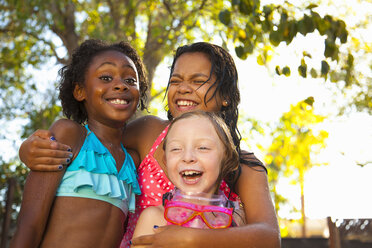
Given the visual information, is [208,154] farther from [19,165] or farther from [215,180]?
[19,165]

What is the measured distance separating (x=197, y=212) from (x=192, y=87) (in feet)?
2.88

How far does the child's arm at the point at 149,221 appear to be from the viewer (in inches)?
83.5

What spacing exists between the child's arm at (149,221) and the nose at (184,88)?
2.62ft

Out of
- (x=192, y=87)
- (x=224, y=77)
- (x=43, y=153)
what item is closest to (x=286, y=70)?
(x=224, y=77)

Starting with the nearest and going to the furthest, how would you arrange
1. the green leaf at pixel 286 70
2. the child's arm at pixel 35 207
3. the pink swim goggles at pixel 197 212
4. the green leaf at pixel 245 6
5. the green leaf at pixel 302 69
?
the pink swim goggles at pixel 197 212, the child's arm at pixel 35 207, the green leaf at pixel 245 6, the green leaf at pixel 302 69, the green leaf at pixel 286 70

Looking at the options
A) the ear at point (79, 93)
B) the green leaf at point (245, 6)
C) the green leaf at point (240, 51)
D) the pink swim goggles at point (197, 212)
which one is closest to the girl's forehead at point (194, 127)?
the pink swim goggles at point (197, 212)

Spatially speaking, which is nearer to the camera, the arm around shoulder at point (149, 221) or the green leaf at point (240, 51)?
the arm around shoulder at point (149, 221)

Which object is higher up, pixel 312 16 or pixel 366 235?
pixel 312 16

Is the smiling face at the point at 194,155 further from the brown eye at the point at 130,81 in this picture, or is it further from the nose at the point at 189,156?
the brown eye at the point at 130,81

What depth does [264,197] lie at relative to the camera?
2324 millimetres

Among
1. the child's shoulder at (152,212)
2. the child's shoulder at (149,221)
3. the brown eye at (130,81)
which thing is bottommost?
the child's shoulder at (149,221)

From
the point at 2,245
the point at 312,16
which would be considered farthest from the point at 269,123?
the point at 312,16

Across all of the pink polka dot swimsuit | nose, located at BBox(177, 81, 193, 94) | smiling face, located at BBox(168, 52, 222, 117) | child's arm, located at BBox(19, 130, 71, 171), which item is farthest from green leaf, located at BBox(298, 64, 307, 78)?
child's arm, located at BBox(19, 130, 71, 171)

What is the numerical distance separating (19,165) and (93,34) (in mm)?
3010
